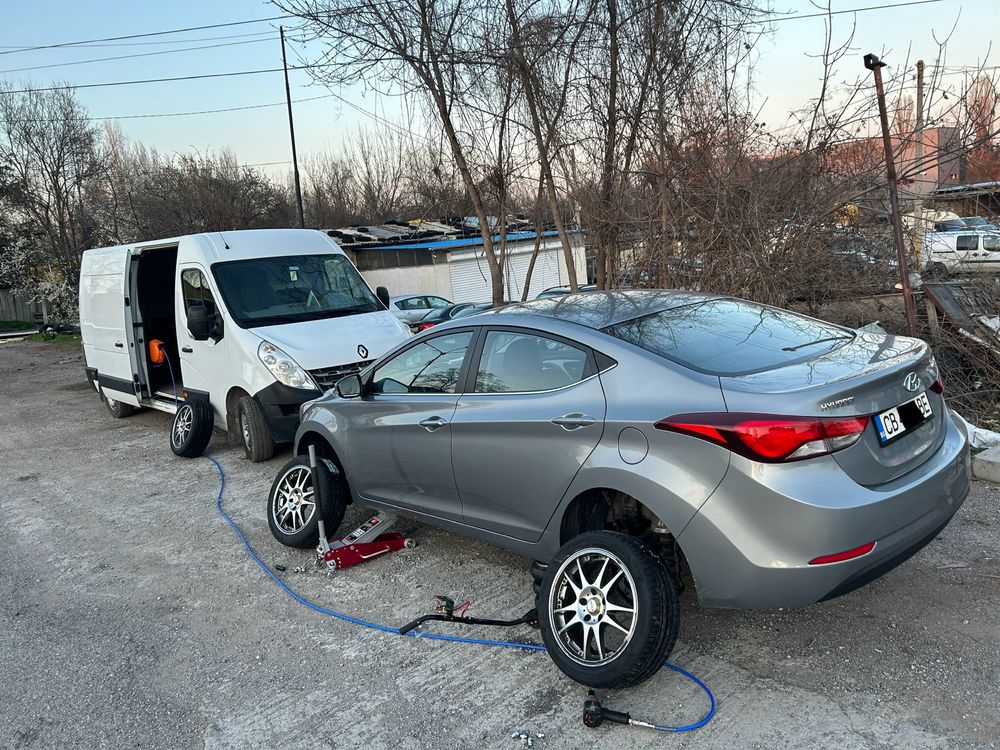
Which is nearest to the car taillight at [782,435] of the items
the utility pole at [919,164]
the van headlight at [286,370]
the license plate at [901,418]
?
the license plate at [901,418]

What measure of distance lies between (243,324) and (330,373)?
112 cm

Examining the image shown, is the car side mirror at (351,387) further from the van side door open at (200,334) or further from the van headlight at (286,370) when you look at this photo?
the van side door open at (200,334)

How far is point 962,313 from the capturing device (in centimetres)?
776

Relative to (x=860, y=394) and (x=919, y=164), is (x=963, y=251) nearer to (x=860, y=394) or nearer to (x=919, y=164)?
(x=919, y=164)

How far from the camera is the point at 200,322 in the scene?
7.75 meters

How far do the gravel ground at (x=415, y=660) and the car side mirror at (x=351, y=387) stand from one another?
1.13 metres

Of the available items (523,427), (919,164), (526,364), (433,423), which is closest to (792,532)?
(523,427)

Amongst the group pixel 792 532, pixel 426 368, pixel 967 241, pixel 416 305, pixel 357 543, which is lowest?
pixel 357 543

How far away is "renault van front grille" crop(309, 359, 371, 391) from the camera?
721 centimetres

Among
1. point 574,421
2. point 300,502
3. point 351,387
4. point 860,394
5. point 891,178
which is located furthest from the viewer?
point 891,178

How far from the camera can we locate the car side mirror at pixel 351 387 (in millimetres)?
5012

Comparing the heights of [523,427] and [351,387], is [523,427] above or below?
below

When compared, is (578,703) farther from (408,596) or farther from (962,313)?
(962,313)

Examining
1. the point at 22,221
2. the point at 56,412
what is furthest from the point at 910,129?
the point at 22,221
